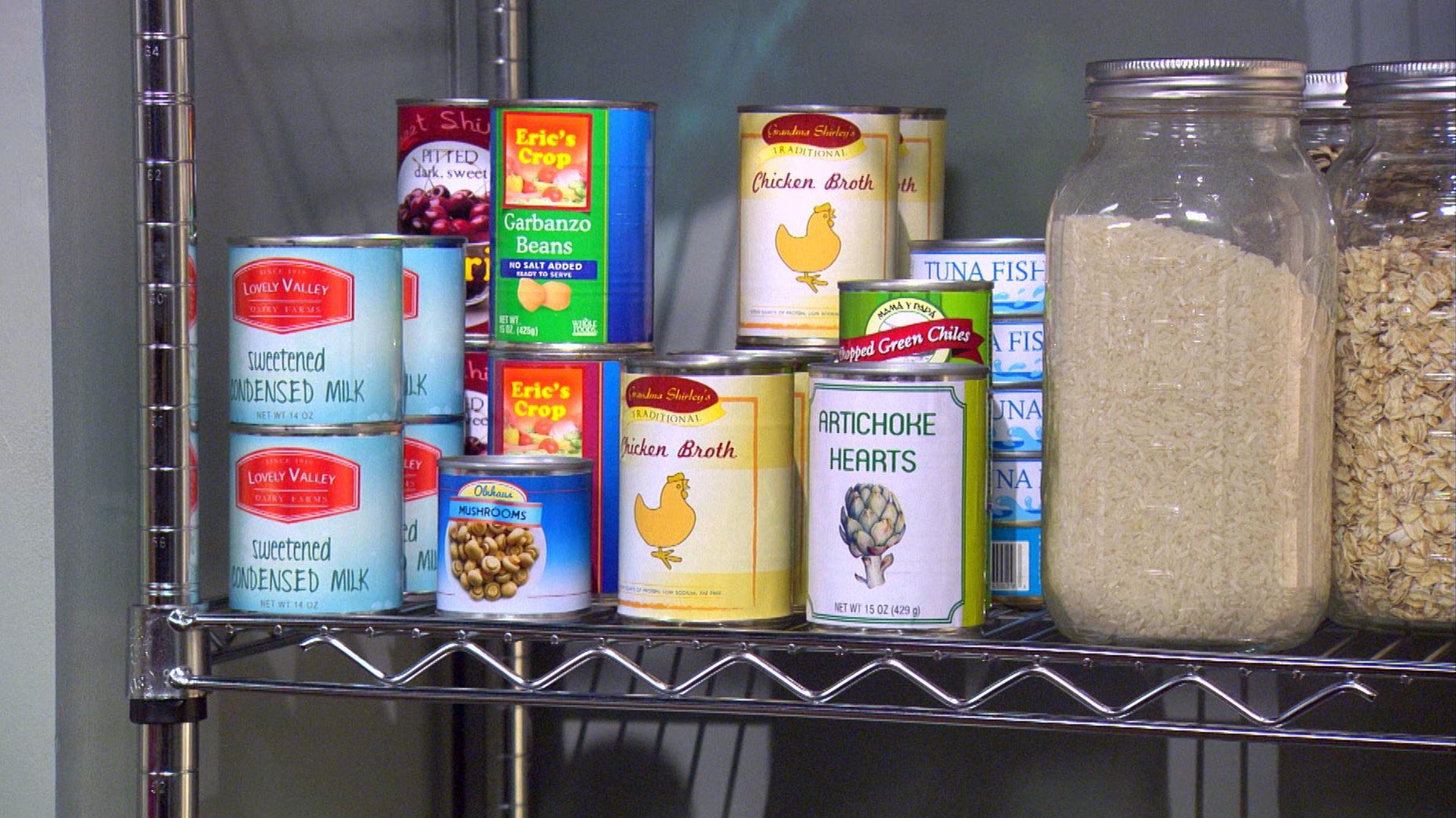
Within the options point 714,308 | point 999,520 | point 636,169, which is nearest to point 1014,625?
point 999,520

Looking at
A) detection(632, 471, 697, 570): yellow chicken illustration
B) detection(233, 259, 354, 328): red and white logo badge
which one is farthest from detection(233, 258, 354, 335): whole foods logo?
detection(632, 471, 697, 570): yellow chicken illustration

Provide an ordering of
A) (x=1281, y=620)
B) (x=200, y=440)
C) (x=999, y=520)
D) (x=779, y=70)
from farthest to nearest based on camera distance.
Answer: (x=779, y=70)
(x=200, y=440)
(x=999, y=520)
(x=1281, y=620)

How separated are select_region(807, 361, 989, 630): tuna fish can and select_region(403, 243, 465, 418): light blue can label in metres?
0.27

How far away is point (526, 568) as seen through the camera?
3.02 feet

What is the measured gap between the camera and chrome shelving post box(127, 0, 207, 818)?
0.95 meters

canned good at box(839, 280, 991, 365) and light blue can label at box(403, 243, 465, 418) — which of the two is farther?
light blue can label at box(403, 243, 465, 418)

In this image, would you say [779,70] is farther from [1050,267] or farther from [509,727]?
[509,727]

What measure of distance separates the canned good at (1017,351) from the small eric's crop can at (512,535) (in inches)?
10.0

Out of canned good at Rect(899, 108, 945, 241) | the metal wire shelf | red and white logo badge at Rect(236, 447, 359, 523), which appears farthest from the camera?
canned good at Rect(899, 108, 945, 241)

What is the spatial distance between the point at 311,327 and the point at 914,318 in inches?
13.1

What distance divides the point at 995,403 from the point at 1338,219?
0.71 ft

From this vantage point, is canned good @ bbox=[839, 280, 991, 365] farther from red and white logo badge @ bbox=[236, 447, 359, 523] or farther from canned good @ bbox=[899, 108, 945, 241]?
red and white logo badge @ bbox=[236, 447, 359, 523]

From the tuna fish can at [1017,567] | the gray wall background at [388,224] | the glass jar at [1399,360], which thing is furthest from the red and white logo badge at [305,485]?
the glass jar at [1399,360]

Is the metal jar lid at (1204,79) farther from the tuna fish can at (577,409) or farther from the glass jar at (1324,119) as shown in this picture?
the tuna fish can at (577,409)
